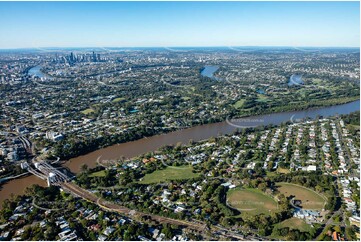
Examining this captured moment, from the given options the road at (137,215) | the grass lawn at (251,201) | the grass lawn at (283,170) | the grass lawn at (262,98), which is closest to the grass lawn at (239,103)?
the grass lawn at (262,98)

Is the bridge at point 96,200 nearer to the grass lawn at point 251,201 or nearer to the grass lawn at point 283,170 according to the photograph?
the grass lawn at point 251,201

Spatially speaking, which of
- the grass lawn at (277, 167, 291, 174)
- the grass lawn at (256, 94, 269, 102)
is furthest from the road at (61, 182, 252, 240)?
the grass lawn at (256, 94, 269, 102)

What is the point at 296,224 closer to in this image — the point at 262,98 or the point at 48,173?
the point at 48,173

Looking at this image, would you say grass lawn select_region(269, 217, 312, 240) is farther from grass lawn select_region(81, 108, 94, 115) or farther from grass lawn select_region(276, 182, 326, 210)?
grass lawn select_region(81, 108, 94, 115)

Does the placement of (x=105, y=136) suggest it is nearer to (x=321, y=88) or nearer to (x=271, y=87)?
(x=271, y=87)

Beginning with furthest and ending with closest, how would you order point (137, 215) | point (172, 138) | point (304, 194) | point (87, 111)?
1. point (87, 111)
2. point (172, 138)
3. point (304, 194)
4. point (137, 215)

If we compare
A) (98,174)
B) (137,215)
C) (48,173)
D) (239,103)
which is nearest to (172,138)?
(98,174)

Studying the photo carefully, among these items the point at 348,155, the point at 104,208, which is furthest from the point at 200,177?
the point at 348,155
